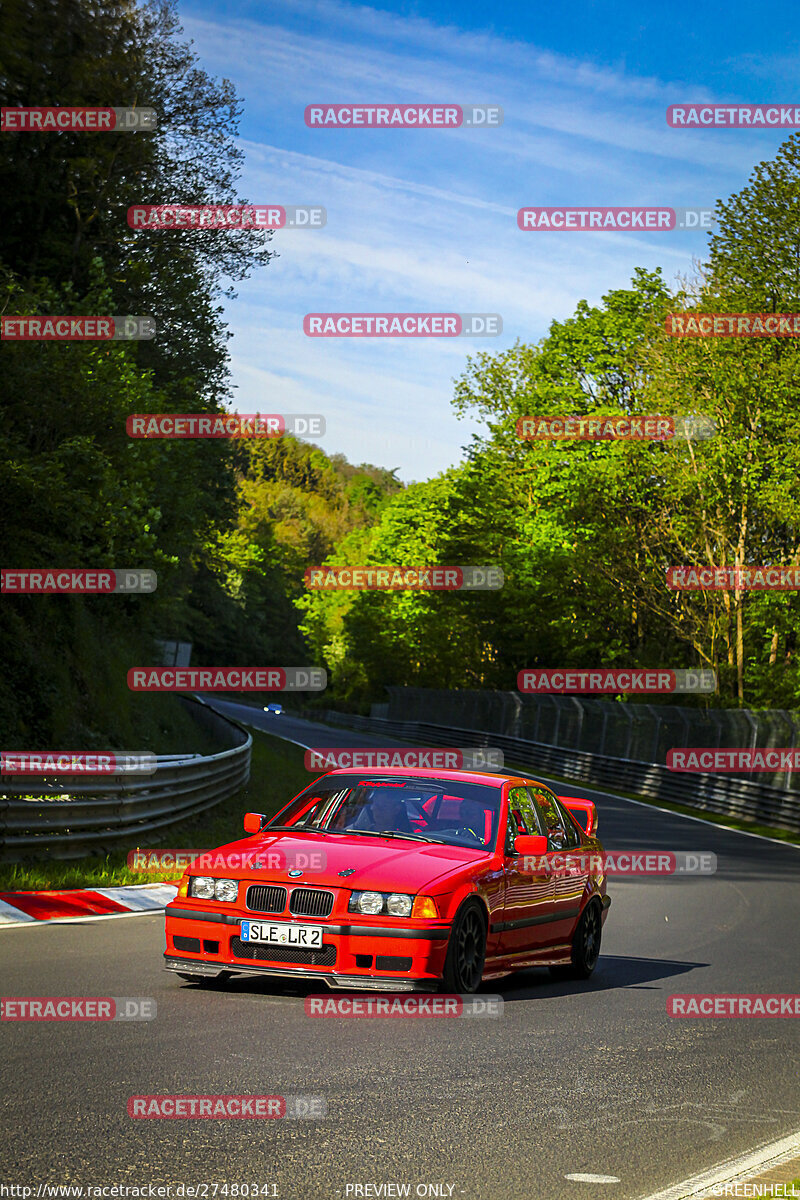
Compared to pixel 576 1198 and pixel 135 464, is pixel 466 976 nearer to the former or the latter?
pixel 576 1198

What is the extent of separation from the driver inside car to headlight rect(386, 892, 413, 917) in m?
1.18

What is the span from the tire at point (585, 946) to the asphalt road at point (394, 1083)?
147 mm

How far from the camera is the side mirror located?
369 inches

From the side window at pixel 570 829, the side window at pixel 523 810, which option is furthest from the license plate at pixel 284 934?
the side window at pixel 570 829

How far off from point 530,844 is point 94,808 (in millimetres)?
6730

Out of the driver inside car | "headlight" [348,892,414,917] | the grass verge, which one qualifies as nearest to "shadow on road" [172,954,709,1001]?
"headlight" [348,892,414,917]

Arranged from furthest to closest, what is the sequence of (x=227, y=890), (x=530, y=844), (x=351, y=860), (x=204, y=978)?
(x=530, y=844) < (x=204, y=978) < (x=351, y=860) < (x=227, y=890)

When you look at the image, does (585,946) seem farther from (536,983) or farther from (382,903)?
(382,903)

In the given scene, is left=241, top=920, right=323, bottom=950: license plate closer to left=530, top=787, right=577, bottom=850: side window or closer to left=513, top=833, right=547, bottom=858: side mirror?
left=513, top=833, right=547, bottom=858: side mirror

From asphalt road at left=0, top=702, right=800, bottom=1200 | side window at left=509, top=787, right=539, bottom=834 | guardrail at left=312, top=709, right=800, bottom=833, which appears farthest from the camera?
guardrail at left=312, top=709, right=800, bottom=833

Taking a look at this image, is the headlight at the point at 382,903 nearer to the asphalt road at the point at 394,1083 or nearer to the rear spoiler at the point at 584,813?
the asphalt road at the point at 394,1083

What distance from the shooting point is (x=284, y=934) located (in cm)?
821

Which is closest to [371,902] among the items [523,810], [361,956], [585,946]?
[361,956]

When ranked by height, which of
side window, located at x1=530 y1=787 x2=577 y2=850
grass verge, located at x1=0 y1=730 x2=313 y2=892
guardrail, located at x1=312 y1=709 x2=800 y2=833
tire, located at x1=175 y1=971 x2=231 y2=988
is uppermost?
side window, located at x1=530 y1=787 x2=577 y2=850
